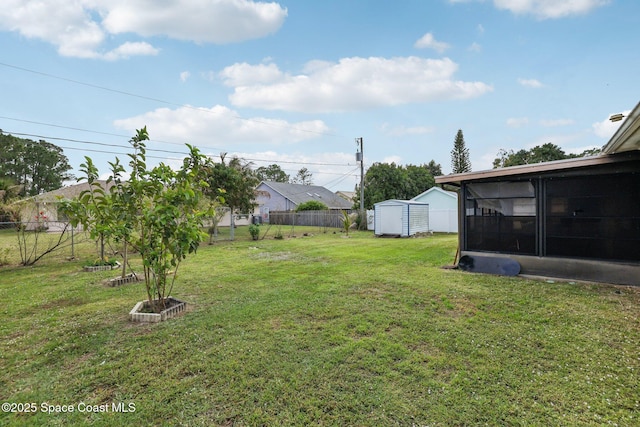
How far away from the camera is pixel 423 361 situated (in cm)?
272

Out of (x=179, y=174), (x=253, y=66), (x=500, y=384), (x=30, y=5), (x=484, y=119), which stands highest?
(x=253, y=66)

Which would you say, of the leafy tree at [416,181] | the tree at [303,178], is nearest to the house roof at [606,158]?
the leafy tree at [416,181]

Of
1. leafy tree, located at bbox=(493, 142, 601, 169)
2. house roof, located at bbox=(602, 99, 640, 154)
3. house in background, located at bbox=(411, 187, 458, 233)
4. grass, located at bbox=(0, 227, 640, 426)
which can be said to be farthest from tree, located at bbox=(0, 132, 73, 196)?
leafy tree, located at bbox=(493, 142, 601, 169)

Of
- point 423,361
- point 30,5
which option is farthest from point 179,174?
point 30,5

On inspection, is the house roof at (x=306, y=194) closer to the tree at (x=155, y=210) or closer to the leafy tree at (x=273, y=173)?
the leafy tree at (x=273, y=173)

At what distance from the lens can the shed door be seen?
14.8 metres

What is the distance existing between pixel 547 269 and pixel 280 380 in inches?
237

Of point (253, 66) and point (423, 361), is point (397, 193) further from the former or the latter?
point (423, 361)

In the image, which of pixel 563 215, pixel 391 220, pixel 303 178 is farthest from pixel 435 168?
pixel 563 215

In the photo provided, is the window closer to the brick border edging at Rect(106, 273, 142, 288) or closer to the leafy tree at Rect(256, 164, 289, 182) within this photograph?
the brick border edging at Rect(106, 273, 142, 288)

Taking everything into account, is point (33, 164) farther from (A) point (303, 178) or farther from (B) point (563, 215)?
(B) point (563, 215)

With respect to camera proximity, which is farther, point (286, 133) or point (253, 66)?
point (286, 133)

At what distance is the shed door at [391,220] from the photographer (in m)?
14.8

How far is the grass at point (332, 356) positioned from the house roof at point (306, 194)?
2459 centimetres
